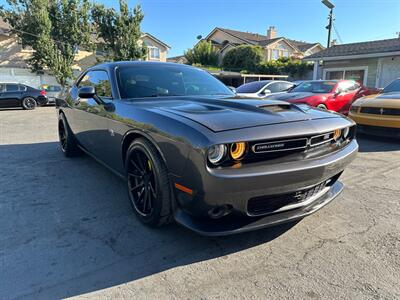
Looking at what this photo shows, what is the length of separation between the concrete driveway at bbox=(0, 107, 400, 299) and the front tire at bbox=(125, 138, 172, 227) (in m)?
0.18

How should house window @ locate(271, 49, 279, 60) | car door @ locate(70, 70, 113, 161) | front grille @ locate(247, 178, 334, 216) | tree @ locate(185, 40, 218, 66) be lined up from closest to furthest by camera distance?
front grille @ locate(247, 178, 334, 216) → car door @ locate(70, 70, 113, 161) → tree @ locate(185, 40, 218, 66) → house window @ locate(271, 49, 279, 60)

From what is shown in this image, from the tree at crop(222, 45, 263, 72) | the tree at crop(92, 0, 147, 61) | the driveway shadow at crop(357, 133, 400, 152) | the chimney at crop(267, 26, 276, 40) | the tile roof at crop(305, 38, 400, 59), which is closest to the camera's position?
the driveway shadow at crop(357, 133, 400, 152)

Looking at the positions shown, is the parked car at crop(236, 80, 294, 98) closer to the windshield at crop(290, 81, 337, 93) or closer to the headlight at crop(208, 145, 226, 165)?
the windshield at crop(290, 81, 337, 93)

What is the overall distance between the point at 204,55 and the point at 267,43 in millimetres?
8490

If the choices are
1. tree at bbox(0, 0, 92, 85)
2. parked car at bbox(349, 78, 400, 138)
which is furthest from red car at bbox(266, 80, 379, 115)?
tree at bbox(0, 0, 92, 85)

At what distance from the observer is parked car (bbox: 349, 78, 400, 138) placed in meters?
5.85

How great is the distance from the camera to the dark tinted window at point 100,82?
11.4ft

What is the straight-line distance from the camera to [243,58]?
112 ft

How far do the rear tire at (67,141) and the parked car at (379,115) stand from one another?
5788 millimetres

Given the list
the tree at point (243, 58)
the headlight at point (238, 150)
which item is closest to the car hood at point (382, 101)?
the headlight at point (238, 150)

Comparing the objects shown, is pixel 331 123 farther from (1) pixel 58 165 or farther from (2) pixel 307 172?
(1) pixel 58 165

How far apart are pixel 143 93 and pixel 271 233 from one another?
1.96 metres

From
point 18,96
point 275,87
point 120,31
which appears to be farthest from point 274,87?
point 120,31

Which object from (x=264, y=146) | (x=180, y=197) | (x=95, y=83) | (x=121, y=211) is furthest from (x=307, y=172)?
(x=95, y=83)
